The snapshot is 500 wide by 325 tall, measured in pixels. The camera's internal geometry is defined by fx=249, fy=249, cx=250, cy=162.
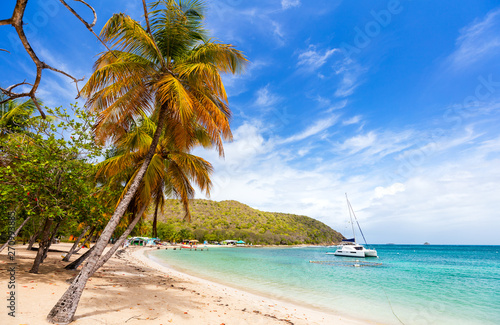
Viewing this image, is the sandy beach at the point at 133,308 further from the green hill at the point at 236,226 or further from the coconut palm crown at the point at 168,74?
the green hill at the point at 236,226

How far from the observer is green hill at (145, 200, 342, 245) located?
79438 millimetres

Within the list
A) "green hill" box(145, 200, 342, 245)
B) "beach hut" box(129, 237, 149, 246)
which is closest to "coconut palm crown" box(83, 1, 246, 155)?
Result: "beach hut" box(129, 237, 149, 246)

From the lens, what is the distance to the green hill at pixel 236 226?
79438mm

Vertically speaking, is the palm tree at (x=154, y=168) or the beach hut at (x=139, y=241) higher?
the palm tree at (x=154, y=168)

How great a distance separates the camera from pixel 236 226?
313 ft

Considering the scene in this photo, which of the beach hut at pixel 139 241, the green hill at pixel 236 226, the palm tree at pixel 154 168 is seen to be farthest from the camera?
the green hill at pixel 236 226

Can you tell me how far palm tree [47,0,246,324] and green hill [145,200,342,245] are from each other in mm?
65125

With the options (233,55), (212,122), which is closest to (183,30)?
(233,55)

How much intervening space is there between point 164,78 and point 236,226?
305 feet

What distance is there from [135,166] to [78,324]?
5283 mm

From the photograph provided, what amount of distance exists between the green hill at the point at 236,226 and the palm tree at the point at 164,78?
214 ft

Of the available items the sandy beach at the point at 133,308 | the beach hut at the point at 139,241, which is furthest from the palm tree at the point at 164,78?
the beach hut at the point at 139,241

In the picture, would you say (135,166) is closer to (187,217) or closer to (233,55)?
(187,217)

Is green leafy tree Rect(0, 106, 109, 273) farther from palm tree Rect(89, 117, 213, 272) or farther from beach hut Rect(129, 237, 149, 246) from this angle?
beach hut Rect(129, 237, 149, 246)
